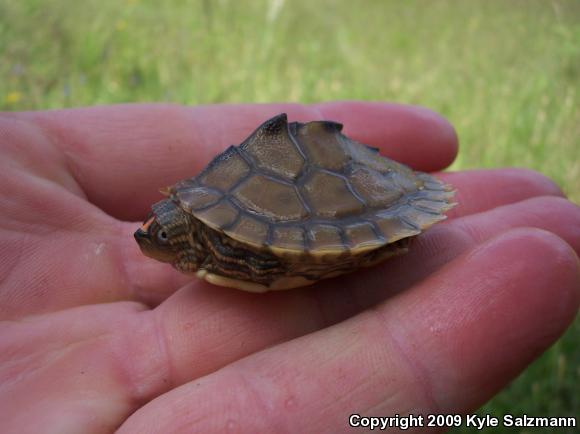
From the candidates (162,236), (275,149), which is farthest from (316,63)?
(162,236)

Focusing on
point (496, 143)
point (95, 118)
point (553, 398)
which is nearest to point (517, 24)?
point (496, 143)

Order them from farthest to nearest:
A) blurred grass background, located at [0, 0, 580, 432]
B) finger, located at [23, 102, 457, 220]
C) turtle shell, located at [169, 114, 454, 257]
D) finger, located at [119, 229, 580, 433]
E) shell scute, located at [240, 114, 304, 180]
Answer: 1. blurred grass background, located at [0, 0, 580, 432]
2. finger, located at [23, 102, 457, 220]
3. shell scute, located at [240, 114, 304, 180]
4. turtle shell, located at [169, 114, 454, 257]
5. finger, located at [119, 229, 580, 433]

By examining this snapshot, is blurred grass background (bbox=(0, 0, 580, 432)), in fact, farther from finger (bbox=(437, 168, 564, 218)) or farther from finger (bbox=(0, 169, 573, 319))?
finger (bbox=(0, 169, 573, 319))

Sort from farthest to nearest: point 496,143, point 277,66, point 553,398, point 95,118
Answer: point 277,66
point 496,143
point 95,118
point 553,398

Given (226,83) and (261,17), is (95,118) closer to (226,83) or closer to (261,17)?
(226,83)

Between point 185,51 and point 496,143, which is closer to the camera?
point 496,143

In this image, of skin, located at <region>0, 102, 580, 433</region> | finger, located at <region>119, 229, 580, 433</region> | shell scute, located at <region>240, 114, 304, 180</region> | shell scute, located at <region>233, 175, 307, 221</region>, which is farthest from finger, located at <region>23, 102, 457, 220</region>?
finger, located at <region>119, 229, 580, 433</region>

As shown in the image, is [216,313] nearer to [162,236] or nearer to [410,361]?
[162,236]
